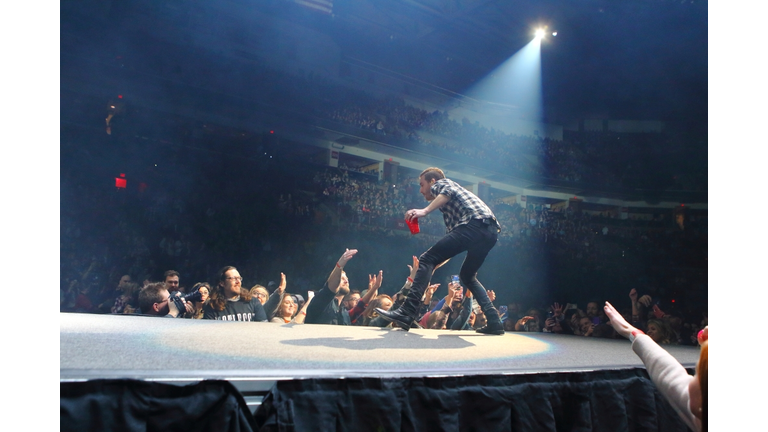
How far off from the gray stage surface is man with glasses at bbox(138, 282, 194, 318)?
151cm

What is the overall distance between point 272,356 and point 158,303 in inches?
106

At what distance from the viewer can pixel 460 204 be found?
2.36m

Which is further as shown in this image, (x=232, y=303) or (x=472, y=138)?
(x=472, y=138)

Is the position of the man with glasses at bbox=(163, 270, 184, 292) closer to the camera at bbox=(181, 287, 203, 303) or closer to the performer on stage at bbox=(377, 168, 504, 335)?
the camera at bbox=(181, 287, 203, 303)

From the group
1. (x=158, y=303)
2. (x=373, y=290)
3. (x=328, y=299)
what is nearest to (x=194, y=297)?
(x=158, y=303)

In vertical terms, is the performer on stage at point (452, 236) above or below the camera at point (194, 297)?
above

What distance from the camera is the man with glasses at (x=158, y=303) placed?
134 inches

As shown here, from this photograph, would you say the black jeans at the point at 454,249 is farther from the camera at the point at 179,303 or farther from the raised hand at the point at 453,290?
the camera at the point at 179,303

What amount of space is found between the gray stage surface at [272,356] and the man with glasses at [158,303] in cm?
151

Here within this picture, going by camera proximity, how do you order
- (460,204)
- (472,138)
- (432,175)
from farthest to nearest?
(472,138), (432,175), (460,204)

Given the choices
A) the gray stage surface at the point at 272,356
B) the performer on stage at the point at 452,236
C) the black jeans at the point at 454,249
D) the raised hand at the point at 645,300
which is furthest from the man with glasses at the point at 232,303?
the raised hand at the point at 645,300

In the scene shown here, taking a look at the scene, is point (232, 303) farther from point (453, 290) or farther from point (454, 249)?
point (453, 290)
